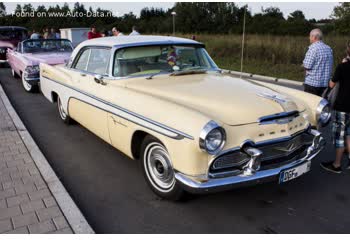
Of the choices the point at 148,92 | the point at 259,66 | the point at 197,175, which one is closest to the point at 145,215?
the point at 197,175

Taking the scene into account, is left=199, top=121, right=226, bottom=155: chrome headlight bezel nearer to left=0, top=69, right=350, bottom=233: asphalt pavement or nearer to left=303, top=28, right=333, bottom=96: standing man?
left=0, top=69, right=350, bottom=233: asphalt pavement

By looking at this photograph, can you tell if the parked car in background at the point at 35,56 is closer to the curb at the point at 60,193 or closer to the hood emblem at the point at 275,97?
the curb at the point at 60,193

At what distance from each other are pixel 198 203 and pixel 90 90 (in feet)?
7.16

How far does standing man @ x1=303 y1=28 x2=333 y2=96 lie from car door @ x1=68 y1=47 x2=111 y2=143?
10.3 ft

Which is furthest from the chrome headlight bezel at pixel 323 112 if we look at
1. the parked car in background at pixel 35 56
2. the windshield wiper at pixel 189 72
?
the parked car in background at pixel 35 56

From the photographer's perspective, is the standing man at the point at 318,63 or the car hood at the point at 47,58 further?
the car hood at the point at 47,58

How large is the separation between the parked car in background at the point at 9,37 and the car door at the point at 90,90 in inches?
423

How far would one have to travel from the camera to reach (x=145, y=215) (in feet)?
11.0

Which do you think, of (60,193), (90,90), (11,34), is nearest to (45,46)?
(90,90)

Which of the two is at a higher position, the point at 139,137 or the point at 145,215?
the point at 139,137

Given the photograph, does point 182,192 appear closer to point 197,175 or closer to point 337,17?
point 197,175

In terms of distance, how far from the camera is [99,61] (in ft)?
16.1

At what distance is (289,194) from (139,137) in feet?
5.64

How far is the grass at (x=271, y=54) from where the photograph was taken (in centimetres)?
1345
